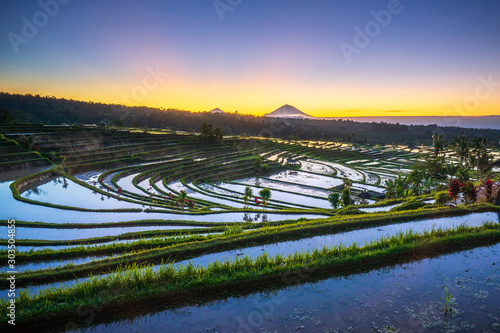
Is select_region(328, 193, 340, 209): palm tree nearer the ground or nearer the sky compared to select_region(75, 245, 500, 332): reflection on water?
nearer the ground

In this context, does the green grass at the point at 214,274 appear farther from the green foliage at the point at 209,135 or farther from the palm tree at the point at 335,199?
the green foliage at the point at 209,135

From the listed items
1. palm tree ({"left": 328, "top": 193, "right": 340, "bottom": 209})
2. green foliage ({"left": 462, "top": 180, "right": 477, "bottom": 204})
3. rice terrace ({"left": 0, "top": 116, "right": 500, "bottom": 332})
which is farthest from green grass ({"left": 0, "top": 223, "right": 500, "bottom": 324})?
palm tree ({"left": 328, "top": 193, "right": 340, "bottom": 209})

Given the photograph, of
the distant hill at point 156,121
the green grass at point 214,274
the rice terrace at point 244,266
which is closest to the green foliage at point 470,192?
the rice terrace at point 244,266

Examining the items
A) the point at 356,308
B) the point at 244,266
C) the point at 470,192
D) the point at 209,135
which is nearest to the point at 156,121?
the point at 209,135

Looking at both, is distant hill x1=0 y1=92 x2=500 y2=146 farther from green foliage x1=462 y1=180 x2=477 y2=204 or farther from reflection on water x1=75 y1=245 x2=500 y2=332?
reflection on water x1=75 y1=245 x2=500 y2=332

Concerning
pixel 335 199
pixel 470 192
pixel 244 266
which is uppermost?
pixel 470 192

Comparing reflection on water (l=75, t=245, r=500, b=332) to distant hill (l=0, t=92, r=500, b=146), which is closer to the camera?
reflection on water (l=75, t=245, r=500, b=332)

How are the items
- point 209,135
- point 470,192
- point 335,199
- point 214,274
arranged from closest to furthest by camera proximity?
1. point 214,274
2. point 470,192
3. point 335,199
4. point 209,135

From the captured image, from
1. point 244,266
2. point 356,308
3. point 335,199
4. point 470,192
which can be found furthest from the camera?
point 335,199

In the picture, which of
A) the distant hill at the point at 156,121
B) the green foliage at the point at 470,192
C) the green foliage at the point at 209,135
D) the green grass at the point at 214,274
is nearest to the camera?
the green grass at the point at 214,274

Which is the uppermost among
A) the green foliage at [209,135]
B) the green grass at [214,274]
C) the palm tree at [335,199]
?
the green foliage at [209,135]

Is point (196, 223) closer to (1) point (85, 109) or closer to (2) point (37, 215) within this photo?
(2) point (37, 215)

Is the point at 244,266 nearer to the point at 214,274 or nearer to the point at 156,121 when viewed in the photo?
the point at 214,274
